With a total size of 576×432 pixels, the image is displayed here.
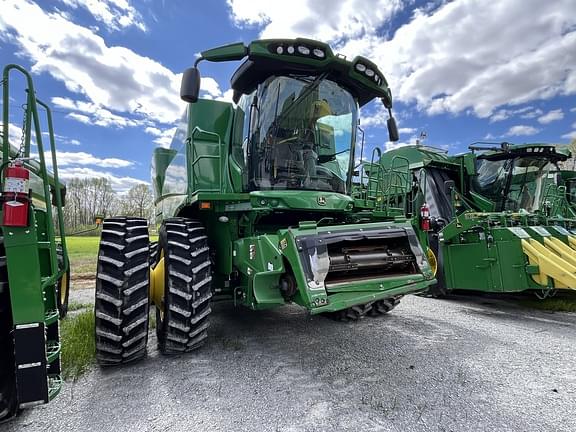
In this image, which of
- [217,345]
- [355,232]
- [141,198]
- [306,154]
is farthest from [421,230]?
[141,198]

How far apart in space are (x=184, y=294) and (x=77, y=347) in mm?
1187

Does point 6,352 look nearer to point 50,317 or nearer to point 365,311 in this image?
point 50,317

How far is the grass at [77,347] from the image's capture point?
284 centimetres

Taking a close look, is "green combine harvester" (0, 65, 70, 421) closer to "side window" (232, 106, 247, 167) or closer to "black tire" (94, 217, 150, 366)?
"black tire" (94, 217, 150, 366)

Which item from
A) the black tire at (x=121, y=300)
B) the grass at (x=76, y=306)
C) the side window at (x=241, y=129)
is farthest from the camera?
the grass at (x=76, y=306)

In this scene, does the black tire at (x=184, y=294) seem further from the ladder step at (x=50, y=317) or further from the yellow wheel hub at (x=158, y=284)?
the ladder step at (x=50, y=317)

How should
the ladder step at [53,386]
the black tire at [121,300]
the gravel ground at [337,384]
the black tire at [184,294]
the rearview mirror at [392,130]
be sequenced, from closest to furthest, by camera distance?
the ladder step at [53,386], the gravel ground at [337,384], the black tire at [121,300], the black tire at [184,294], the rearview mirror at [392,130]


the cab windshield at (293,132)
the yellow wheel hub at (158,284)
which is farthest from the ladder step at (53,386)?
the cab windshield at (293,132)

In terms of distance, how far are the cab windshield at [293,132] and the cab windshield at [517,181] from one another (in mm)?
5154

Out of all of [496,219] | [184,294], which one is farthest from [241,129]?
[496,219]

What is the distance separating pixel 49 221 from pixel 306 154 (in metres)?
2.38

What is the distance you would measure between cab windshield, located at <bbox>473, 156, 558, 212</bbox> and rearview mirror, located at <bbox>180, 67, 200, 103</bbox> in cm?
668

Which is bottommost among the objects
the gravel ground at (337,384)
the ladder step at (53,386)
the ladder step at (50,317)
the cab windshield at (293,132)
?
the gravel ground at (337,384)

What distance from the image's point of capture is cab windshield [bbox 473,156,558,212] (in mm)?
7090
